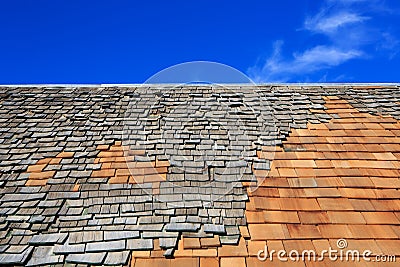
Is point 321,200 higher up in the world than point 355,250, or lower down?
higher up

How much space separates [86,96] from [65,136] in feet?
4.17

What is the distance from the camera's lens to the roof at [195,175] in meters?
2.98

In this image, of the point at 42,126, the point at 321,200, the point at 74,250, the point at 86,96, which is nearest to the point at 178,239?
the point at 74,250

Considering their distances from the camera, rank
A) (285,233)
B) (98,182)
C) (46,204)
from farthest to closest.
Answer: (98,182)
(46,204)
(285,233)

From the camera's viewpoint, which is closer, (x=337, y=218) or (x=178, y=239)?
(x=178, y=239)

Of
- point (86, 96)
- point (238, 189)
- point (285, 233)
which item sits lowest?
point (285, 233)

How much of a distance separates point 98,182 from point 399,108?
4470 millimetres

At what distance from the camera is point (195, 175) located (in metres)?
3.77

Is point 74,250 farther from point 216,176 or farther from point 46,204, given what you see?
point 216,176

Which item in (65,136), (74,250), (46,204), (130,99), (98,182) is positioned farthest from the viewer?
(130,99)

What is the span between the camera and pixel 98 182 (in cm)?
367

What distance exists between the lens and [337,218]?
3.24m

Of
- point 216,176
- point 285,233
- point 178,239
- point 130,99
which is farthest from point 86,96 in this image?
point 285,233

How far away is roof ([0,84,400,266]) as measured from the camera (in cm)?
298
